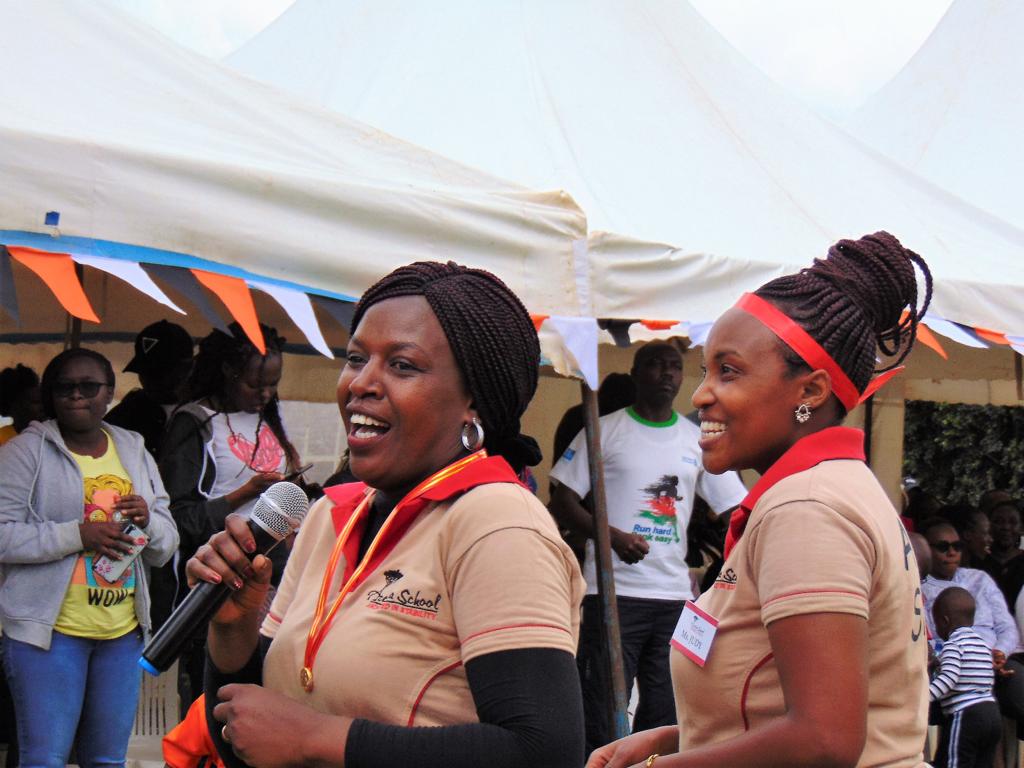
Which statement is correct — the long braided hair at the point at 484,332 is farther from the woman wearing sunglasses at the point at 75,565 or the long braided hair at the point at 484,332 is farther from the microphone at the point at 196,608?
the woman wearing sunglasses at the point at 75,565

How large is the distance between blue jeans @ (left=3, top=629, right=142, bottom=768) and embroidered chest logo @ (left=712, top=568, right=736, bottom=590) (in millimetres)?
2857

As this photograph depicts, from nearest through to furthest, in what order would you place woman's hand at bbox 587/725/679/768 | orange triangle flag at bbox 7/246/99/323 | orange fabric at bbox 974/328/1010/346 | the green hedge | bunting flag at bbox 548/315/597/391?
1. woman's hand at bbox 587/725/679/768
2. orange triangle flag at bbox 7/246/99/323
3. bunting flag at bbox 548/315/597/391
4. orange fabric at bbox 974/328/1010/346
5. the green hedge

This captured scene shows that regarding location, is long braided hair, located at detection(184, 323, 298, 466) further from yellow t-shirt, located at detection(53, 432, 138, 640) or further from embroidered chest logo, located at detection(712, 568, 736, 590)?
embroidered chest logo, located at detection(712, 568, 736, 590)

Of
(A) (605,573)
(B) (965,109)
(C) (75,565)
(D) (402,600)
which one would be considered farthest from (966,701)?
(B) (965,109)

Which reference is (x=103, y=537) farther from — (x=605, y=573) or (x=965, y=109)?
(x=965, y=109)

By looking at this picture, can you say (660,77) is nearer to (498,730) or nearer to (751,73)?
(751,73)

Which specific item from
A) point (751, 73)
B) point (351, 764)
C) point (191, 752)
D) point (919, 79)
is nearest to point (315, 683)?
point (351, 764)

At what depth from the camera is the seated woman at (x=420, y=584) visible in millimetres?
1649

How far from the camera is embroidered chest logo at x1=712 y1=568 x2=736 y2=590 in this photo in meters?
1.91

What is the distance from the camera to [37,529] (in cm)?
403

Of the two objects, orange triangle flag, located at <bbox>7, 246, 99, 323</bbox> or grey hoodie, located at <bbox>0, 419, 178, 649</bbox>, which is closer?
orange triangle flag, located at <bbox>7, 246, 99, 323</bbox>


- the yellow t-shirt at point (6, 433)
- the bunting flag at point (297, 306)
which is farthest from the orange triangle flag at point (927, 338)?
the yellow t-shirt at point (6, 433)

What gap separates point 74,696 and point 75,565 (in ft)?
1.41

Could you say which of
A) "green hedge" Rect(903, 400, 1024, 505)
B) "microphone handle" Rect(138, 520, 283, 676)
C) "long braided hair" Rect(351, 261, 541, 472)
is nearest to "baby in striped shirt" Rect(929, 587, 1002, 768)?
"long braided hair" Rect(351, 261, 541, 472)
